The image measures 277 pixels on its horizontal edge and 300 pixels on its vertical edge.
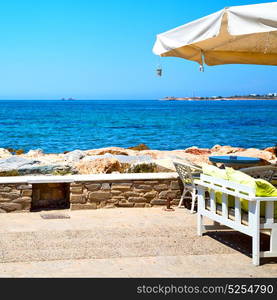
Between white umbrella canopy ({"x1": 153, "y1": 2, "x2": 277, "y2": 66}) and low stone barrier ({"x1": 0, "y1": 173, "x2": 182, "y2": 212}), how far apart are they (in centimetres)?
199

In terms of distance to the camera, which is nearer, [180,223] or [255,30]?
[255,30]

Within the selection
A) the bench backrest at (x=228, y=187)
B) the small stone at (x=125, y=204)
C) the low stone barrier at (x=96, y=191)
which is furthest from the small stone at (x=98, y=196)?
the bench backrest at (x=228, y=187)

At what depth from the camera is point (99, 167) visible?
10.4 meters

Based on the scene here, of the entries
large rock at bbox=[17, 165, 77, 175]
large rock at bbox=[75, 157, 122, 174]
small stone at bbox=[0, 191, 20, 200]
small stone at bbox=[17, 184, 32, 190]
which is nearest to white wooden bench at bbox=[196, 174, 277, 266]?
small stone at bbox=[17, 184, 32, 190]

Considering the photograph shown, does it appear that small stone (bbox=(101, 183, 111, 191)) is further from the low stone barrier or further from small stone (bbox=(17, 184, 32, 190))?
small stone (bbox=(17, 184, 32, 190))

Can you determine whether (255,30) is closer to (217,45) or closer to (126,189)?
(217,45)

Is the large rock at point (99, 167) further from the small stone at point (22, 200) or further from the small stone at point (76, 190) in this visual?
the small stone at point (22, 200)

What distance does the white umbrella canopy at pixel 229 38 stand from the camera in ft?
20.0

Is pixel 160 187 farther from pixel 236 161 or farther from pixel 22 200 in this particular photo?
pixel 22 200

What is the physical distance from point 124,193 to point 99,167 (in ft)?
6.85

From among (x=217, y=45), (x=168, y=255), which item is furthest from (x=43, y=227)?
(x=217, y=45)

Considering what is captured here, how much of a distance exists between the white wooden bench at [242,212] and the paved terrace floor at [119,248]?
0.25 meters

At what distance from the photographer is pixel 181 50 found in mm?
8258
